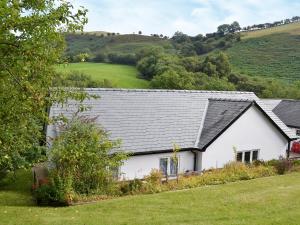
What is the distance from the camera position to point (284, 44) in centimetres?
12369

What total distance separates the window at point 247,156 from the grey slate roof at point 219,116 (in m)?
2.66

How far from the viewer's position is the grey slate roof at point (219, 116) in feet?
89.5

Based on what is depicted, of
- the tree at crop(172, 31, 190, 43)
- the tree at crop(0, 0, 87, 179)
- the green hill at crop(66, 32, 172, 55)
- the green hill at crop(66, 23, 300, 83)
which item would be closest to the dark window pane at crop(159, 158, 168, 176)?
the tree at crop(0, 0, 87, 179)

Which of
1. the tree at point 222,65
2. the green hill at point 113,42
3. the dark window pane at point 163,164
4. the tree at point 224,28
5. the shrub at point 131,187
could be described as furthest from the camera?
the tree at point 224,28

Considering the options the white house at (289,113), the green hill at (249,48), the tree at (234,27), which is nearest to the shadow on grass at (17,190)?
the white house at (289,113)

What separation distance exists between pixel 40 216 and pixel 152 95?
15723mm

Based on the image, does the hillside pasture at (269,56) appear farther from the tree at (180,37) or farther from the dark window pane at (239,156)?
the dark window pane at (239,156)

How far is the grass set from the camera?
46.6 ft

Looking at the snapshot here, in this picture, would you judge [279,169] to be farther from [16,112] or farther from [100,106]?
[16,112]

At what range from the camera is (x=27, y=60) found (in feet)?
30.8

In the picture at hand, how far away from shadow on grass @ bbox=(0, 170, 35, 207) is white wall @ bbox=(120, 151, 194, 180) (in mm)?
5375

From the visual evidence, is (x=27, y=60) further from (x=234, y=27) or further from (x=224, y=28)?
(x=234, y=27)

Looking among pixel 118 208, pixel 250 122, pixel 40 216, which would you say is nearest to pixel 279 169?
pixel 250 122

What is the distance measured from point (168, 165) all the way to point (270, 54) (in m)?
99.0
